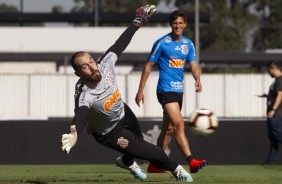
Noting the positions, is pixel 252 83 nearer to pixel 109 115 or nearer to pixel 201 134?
pixel 201 134

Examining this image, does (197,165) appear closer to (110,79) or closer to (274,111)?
(110,79)

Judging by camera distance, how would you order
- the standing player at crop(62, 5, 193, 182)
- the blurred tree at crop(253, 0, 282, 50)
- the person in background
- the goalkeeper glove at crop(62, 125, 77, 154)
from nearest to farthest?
the goalkeeper glove at crop(62, 125, 77, 154) < the standing player at crop(62, 5, 193, 182) < the person in background < the blurred tree at crop(253, 0, 282, 50)

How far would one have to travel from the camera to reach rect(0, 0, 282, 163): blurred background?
110 feet

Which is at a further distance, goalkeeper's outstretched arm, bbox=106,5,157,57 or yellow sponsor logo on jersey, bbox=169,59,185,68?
yellow sponsor logo on jersey, bbox=169,59,185,68

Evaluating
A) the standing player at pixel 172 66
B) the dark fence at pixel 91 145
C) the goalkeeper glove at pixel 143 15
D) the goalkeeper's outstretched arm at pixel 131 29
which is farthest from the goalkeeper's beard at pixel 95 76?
the dark fence at pixel 91 145

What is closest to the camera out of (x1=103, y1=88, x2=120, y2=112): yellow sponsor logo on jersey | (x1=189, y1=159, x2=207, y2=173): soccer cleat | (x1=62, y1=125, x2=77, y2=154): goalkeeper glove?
(x1=62, y1=125, x2=77, y2=154): goalkeeper glove

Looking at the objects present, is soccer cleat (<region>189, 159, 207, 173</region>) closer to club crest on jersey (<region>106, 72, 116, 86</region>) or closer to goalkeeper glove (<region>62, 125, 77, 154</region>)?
club crest on jersey (<region>106, 72, 116, 86</region>)

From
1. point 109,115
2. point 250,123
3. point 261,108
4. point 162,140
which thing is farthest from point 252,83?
point 109,115

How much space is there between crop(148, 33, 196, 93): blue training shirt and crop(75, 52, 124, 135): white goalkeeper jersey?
2.38 metres

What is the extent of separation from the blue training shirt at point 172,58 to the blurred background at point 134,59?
6161 mm

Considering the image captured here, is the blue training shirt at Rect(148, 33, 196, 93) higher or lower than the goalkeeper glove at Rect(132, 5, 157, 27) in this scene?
lower

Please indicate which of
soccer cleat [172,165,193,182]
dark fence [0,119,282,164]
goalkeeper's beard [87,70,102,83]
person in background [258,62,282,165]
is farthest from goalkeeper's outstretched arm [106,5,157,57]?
dark fence [0,119,282,164]

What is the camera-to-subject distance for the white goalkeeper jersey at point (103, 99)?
393 inches

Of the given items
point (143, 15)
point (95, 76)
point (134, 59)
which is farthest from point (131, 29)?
point (134, 59)
